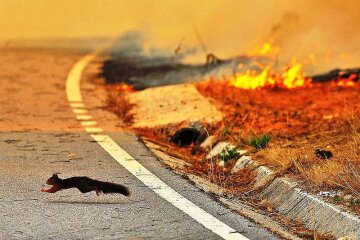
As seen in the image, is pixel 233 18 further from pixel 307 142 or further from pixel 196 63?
Result: pixel 307 142

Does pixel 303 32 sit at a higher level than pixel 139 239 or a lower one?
higher

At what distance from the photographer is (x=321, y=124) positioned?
11.7 meters

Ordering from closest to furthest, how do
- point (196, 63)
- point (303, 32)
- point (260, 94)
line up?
point (260, 94), point (303, 32), point (196, 63)

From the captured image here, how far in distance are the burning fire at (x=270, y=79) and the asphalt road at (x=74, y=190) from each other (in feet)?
6.89

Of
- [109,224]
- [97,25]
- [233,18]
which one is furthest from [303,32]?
[97,25]

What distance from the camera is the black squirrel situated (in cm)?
842

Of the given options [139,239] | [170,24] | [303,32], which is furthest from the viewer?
[170,24]

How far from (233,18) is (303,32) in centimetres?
350

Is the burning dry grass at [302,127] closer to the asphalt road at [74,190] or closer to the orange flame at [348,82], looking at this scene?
the orange flame at [348,82]

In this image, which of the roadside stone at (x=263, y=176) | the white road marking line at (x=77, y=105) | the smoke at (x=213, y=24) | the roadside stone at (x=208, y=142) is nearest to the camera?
the roadside stone at (x=263, y=176)

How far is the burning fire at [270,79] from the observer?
14627mm

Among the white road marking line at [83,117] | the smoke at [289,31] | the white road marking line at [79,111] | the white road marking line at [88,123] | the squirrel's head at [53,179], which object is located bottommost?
the squirrel's head at [53,179]

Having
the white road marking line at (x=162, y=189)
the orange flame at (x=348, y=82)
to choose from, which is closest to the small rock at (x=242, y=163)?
the white road marking line at (x=162, y=189)

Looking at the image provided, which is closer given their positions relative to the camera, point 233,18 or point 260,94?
point 260,94
